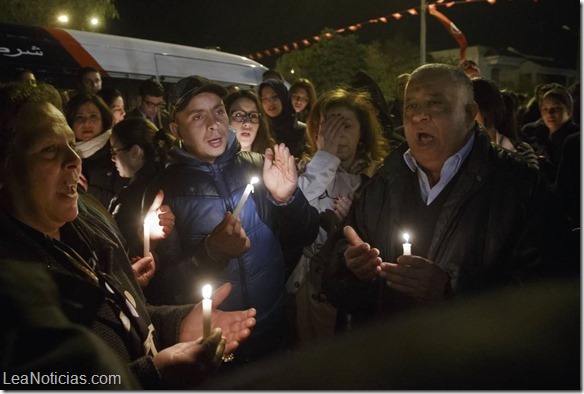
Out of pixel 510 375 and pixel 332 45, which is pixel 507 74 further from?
pixel 510 375

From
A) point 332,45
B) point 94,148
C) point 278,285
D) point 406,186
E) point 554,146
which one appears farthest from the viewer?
point 332,45

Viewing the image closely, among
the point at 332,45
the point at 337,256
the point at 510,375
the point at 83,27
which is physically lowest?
the point at 337,256

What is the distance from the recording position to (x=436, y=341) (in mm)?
735

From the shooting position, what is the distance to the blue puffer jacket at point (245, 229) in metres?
2.91

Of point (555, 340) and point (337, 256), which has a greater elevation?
point (555, 340)

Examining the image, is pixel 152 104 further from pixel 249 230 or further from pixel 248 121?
pixel 249 230

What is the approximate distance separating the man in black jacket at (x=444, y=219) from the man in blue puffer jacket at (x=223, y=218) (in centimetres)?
44

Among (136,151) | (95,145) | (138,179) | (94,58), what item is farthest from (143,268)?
(94,58)

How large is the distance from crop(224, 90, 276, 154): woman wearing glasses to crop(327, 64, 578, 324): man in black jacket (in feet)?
5.67

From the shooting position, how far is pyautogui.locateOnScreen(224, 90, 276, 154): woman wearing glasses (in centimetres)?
441

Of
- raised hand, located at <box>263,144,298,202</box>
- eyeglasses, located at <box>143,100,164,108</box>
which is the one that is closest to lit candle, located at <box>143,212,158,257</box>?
raised hand, located at <box>263,144,298,202</box>

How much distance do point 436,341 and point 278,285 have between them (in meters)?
2.48

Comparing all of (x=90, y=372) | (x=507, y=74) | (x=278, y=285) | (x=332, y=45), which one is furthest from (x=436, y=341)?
(x=507, y=74)

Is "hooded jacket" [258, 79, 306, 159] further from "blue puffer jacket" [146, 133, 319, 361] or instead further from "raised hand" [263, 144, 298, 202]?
"raised hand" [263, 144, 298, 202]
